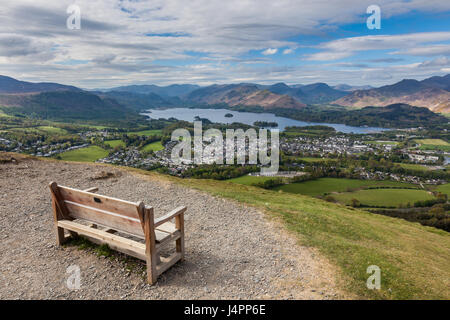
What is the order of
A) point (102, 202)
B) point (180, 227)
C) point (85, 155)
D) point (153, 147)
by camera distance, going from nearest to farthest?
1. point (102, 202)
2. point (180, 227)
3. point (85, 155)
4. point (153, 147)

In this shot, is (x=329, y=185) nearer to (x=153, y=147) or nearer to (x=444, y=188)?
(x=444, y=188)

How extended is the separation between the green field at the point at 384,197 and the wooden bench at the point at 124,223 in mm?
53808

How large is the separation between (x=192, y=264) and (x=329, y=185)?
6613 cm

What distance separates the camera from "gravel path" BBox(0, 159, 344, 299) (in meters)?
5.96

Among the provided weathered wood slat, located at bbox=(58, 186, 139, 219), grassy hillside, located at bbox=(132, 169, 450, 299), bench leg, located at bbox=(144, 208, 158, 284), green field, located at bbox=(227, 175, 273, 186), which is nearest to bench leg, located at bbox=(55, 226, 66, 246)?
weathered wood slat, located at bbox=(58, 186, 139, 219)

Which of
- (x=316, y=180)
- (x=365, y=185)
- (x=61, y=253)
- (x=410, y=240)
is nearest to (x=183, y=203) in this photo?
(x=61, y=253)

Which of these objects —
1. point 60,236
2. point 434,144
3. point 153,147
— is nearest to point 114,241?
point 60,236

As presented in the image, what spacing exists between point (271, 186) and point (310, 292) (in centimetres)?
5549

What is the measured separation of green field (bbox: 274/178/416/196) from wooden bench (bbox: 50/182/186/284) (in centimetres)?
5232

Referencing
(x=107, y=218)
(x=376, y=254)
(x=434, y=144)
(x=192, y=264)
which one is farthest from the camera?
(x=434, y=144)

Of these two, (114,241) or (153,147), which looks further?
(153,147)

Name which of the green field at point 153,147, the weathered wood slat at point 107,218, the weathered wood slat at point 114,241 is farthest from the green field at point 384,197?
the green field at point 153,147

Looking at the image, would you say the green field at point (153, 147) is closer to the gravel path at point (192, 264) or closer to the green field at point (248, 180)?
the green field at point (248, 180)

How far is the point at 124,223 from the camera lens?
6.20m
